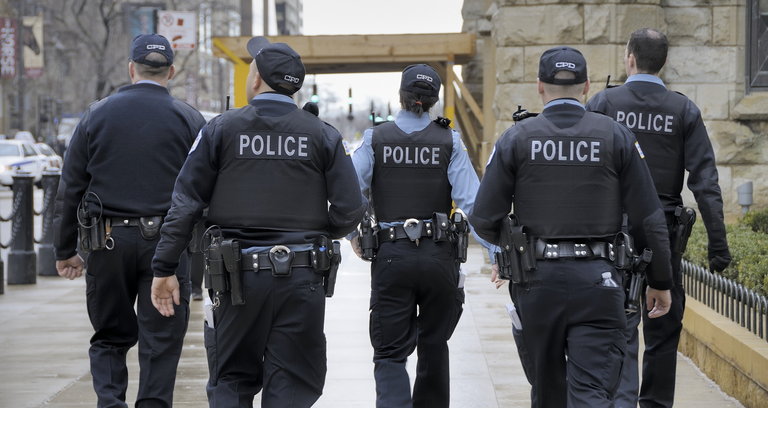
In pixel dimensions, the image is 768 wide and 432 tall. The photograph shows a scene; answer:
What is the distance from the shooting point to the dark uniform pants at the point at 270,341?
14.2 feet

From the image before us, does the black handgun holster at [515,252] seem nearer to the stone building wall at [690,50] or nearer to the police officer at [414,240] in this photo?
the police officer at [414,240]

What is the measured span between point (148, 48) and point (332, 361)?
3.07 metres

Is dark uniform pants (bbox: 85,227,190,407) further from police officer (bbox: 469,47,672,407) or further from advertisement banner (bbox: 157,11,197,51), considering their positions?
advertisement banner (bbox: 157,11,197,51)

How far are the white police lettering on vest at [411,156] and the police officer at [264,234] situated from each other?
1.00 metres

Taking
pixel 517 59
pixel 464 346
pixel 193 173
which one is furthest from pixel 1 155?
pixel 193 173

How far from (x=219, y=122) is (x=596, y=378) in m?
2.09

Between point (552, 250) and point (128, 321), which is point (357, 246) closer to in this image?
point (128, 321)

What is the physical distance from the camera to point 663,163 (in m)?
5.33

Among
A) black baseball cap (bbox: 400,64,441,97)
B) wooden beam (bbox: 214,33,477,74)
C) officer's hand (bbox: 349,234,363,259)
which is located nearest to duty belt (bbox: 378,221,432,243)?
officer's hand (bbox: 349,234,363,259)

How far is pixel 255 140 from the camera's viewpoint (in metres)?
4.39

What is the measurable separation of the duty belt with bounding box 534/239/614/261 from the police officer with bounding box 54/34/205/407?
6.91ft

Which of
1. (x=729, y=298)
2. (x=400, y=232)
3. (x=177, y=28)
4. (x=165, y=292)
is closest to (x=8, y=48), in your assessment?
(x=177, y=28)

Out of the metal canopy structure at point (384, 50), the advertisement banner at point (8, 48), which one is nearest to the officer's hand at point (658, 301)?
the metal canopy structure at point (384, 50)

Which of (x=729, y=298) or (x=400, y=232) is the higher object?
(x=400, y=232)
